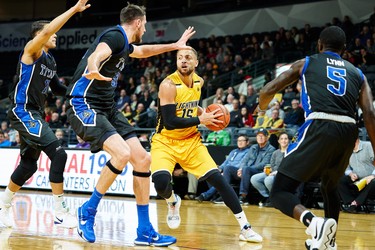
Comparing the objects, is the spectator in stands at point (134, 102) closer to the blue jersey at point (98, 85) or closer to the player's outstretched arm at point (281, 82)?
the blue jersey at point (98, 85)

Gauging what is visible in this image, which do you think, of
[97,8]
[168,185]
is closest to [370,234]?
[168,185]

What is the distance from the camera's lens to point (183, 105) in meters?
6.67

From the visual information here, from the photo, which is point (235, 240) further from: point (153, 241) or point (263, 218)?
point (263, 218)

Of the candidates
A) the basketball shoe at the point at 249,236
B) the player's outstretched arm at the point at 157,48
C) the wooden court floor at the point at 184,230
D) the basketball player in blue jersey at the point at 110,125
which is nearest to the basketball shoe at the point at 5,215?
the wooden court floor at the point at 184,230

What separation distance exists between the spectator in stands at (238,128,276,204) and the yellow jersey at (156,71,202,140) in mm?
5316

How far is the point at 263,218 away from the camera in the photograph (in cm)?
911

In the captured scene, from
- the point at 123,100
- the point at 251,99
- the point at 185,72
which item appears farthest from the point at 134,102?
the point at 185,72

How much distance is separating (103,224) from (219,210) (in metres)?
3.48

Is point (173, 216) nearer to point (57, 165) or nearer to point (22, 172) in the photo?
point (57, 165)

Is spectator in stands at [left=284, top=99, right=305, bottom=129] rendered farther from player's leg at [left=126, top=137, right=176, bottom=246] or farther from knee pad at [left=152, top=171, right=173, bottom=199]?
player's leg at [left=126, top=137, right=176, bottom=246]

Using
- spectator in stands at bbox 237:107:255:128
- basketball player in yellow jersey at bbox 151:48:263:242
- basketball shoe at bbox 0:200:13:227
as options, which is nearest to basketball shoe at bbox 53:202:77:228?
basketball shoe at bbox 0:200:13:227

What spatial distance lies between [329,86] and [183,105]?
2037 millimetres

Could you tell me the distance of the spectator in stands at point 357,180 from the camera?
35.0 ft

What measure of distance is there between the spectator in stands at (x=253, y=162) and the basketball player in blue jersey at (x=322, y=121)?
6.77m
